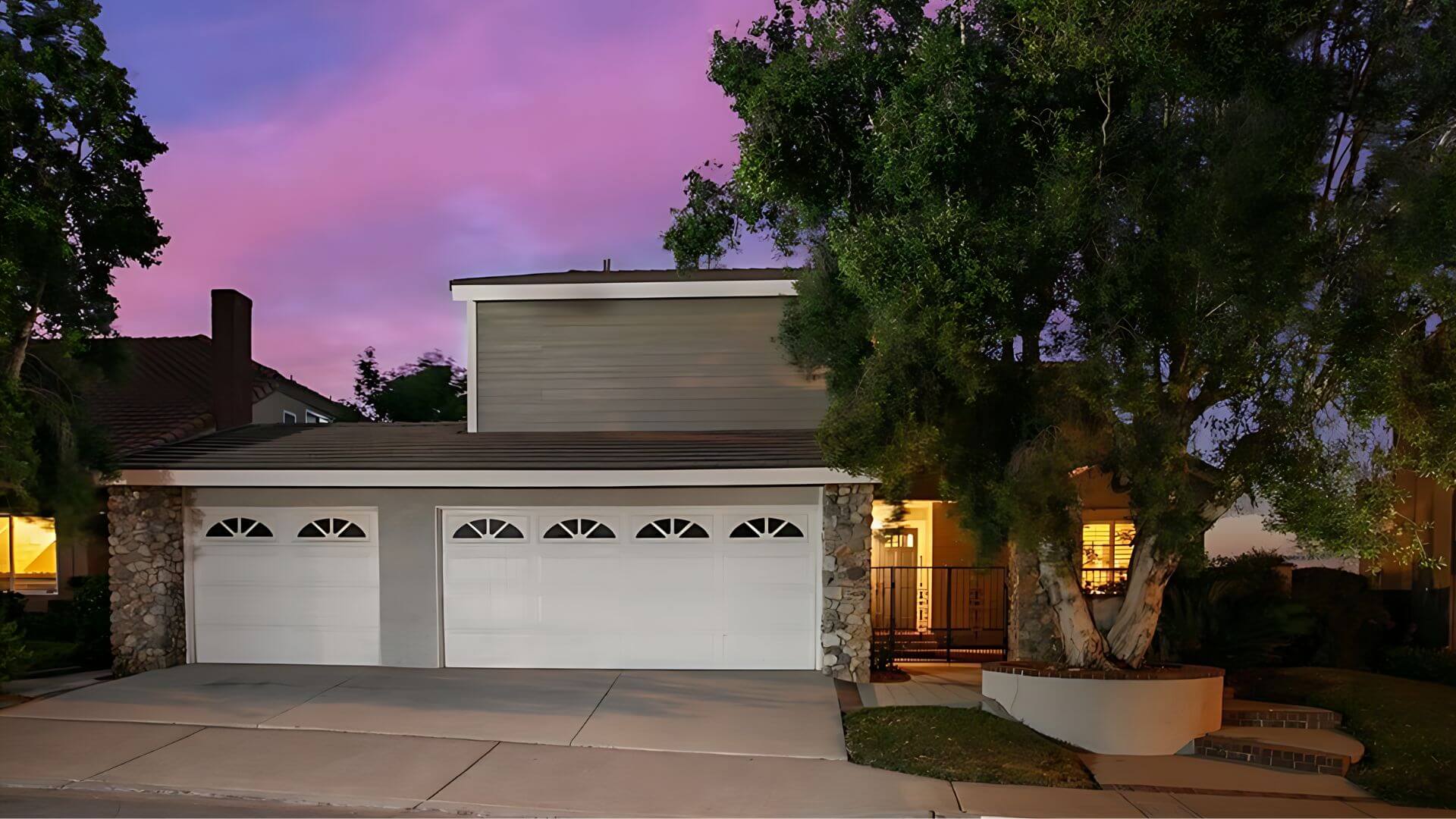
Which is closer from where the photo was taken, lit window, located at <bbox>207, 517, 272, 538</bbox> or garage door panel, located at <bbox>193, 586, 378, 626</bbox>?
garage door panel, located at <bbox>193, 586, 378, 626</bbox>

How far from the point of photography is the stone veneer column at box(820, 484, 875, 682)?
10.6m

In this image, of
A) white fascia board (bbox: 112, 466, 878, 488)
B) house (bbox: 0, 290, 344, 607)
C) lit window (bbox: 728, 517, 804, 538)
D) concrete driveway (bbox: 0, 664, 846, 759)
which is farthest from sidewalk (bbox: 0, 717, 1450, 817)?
house (bbox: 0, 290, 344, 607)

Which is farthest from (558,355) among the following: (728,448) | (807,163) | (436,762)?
(436,762)

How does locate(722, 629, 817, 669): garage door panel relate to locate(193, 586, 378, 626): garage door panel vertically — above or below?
below

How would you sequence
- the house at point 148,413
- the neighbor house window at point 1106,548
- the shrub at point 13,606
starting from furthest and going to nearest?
the neighbor house window at point 1106,548, the house at point 148,413, the shrub at point 13,606

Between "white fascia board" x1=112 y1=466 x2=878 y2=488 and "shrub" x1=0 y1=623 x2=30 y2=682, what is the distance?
6.32ft

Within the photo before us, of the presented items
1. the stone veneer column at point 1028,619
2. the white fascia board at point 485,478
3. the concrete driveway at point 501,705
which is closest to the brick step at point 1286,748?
the stone veneer column at point 1028,619

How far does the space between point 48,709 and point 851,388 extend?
8675 millimetres

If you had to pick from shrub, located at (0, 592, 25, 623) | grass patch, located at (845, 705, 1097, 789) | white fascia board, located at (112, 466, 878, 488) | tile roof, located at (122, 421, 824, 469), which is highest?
tile roof, located at (122, 421, 824, 469)

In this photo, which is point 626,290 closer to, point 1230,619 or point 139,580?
point 139,580

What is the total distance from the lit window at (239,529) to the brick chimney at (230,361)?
3.34m

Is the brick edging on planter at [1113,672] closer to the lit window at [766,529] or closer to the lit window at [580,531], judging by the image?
the lit window at [766,529]

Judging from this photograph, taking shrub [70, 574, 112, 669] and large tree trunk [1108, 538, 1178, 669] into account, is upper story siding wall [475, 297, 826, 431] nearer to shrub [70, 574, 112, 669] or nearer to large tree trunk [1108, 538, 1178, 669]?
large tree trunk [1108, 538, 1178, 669]

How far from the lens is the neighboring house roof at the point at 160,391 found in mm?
12234
